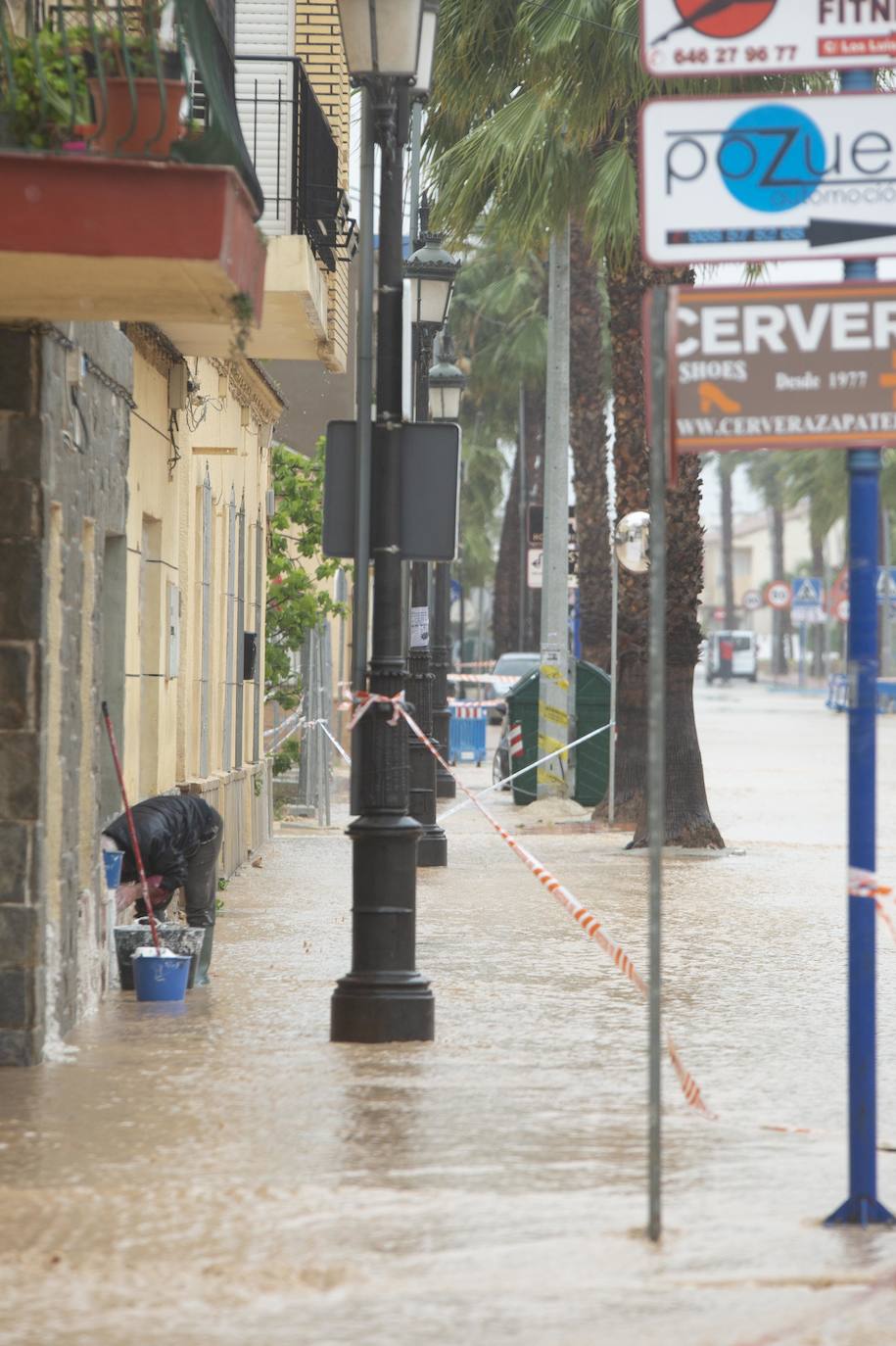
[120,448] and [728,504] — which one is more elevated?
[728,504]

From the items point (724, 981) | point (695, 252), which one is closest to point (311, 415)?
point (724, 981)

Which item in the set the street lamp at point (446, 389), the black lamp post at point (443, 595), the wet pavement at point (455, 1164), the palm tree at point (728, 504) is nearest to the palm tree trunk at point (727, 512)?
the palm tree at point (728, 504)

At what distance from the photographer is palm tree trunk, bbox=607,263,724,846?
2006 cm

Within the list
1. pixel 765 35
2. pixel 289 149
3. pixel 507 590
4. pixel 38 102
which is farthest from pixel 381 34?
pixel 507 590

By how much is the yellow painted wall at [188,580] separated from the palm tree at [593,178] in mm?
3329

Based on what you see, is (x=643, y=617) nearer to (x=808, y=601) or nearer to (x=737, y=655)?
(x=808, y=601)

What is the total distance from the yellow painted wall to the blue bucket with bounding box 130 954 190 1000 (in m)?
1.75

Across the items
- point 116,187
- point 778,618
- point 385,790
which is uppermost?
point 778,618

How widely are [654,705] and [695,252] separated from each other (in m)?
1.34

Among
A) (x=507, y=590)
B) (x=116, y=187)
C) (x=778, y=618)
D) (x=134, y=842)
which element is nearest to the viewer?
(x=116, y=187)

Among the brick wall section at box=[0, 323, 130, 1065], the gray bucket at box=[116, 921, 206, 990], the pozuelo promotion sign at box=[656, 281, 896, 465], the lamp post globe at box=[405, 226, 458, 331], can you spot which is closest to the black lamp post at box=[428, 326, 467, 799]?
the lamp post globe at box=[405, 226, 458, 331]

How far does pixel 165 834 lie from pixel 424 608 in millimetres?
10160

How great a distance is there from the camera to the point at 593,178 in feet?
69.5

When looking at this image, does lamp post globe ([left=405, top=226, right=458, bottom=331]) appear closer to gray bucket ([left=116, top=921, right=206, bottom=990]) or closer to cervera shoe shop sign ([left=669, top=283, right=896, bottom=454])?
gray bucket ([left=116, top=921, right=206, bottom=990])
